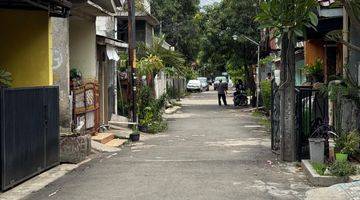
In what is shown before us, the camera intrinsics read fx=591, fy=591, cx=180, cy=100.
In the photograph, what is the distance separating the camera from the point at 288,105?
45.0ft

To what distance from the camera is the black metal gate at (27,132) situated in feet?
33.2

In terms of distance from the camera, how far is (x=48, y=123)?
41.1 ft

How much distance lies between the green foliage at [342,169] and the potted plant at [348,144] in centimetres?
45

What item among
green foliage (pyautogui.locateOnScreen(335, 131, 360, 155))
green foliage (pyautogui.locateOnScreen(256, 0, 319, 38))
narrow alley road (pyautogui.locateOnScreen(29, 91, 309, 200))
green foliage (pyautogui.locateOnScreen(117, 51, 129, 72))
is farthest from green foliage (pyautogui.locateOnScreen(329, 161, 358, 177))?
green foliage (pyautogui.locateOnScreen(117, 51, 129, 72))

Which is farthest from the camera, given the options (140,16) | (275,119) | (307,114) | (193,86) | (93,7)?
(193,86)

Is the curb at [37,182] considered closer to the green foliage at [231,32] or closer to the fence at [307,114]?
the fence at [307,114]

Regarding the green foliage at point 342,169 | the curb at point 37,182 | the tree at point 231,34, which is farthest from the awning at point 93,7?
the tree at point 231,34

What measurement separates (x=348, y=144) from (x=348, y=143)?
0.02 m

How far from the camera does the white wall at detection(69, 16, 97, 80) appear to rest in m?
18.8

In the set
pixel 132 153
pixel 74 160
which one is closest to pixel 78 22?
pixel 132 153

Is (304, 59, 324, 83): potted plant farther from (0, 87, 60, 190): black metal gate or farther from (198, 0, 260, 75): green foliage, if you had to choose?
(198, 0, 260, 75): green foliage

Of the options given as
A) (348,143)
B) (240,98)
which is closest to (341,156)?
(348,143)

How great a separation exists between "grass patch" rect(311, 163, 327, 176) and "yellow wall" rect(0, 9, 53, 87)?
596 cm

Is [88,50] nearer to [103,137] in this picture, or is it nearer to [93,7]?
[93,7]
